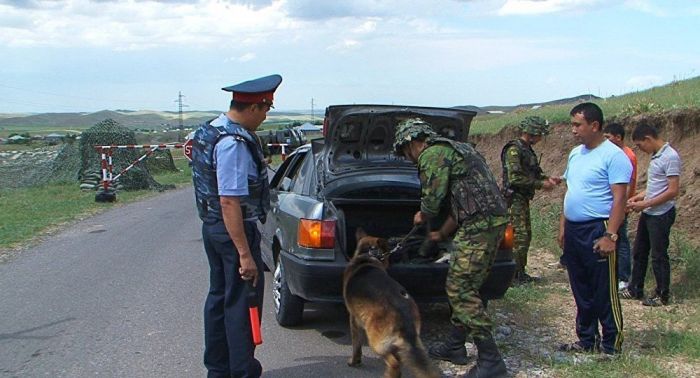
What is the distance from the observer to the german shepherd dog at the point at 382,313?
3.86m

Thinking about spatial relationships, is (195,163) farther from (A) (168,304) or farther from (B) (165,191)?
(B) (165,191)

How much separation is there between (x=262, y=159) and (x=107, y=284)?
3.97 metres

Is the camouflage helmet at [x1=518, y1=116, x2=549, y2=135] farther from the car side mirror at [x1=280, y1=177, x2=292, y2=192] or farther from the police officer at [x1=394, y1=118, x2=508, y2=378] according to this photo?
the police officer at [x1=394, y1=118, x2=508, y2=378]

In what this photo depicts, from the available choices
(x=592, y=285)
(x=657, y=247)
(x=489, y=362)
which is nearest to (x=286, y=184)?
(x=489, y=362)

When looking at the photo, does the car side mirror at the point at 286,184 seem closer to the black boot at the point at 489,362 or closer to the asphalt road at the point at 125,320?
the asphalt road at the point at 125,320

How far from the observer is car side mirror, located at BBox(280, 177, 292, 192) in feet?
20.7

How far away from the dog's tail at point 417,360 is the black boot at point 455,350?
2.63ft

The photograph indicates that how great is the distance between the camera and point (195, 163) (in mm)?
3947

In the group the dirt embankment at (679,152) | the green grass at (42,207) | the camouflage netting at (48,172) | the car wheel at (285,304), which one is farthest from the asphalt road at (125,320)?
the camouflage netting at (48,172)

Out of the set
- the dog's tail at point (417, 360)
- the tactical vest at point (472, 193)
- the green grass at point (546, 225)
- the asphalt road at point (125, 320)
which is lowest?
the asphalt road at point (125, 320)

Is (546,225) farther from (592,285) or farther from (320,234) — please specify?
(320,234)

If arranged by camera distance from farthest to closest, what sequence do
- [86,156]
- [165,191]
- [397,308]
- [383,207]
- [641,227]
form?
[86,156] → [165,191] → [641,227] → [383,207] → [397,308]

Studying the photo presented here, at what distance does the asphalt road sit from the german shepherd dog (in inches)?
22.2

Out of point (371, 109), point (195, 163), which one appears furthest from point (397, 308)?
point (371, 109)
